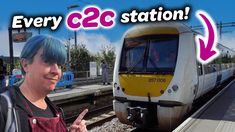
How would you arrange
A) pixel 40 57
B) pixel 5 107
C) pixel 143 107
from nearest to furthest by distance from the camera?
pixel 5 107, pixel 40 57, pixel 143 107

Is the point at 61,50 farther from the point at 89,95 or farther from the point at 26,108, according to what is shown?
the point at 89,95

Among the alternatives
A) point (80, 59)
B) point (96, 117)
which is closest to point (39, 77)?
point (96, 117)

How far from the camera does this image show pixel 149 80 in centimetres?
762

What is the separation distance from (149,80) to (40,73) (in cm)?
603

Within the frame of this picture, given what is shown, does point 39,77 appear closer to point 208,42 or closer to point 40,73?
point 40,73

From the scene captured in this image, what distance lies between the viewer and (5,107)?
1.56m

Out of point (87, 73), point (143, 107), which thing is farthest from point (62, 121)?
point (87, 73)

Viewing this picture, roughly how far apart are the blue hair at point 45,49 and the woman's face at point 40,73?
21mm

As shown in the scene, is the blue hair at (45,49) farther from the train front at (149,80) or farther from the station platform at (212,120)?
the train front at (149,80)

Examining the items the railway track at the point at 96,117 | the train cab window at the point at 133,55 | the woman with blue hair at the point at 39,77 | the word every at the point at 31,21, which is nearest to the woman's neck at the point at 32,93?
the woman with blue hair at the point at 39,77

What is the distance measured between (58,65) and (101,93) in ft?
45.6

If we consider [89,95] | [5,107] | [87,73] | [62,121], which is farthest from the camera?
[87,73]

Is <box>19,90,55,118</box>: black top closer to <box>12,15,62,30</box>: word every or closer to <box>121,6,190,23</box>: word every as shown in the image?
<box>121,6,190,23</box>: word every

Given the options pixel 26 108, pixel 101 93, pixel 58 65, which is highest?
pixel 58 65
